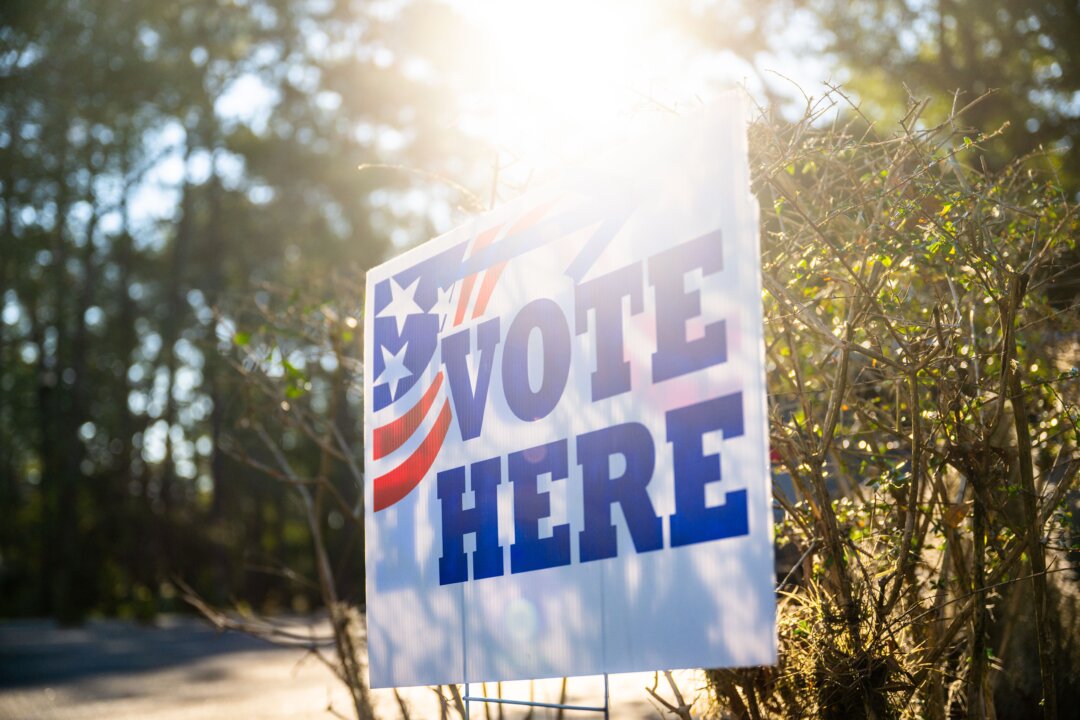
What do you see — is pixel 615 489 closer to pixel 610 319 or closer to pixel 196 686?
pixel 610 319

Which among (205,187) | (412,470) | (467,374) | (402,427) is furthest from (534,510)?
(205,187)

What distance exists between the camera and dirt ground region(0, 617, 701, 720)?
6.88 m

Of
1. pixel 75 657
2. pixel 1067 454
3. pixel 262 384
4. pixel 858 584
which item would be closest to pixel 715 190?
pixel 858 584

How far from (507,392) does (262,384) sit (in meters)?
2.42

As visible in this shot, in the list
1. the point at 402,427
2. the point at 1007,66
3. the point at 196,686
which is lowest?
the point at 196,686

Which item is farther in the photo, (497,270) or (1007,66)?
(1007,66)

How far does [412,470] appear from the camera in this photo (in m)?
4.27

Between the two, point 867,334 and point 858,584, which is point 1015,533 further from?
point 867,334

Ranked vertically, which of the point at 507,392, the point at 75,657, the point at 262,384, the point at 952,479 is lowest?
the point at 75,657

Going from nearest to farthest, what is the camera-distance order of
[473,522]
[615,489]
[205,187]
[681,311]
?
1. [681,311]
2. [615,489]
3. [473,522]
4. [205,187]

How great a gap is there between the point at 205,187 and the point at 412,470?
80.0ft

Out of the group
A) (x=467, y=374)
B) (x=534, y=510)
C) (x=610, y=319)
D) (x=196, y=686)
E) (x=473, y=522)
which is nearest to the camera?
(x=610, y=319)

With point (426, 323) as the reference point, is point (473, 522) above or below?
below

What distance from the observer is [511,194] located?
5543mm
